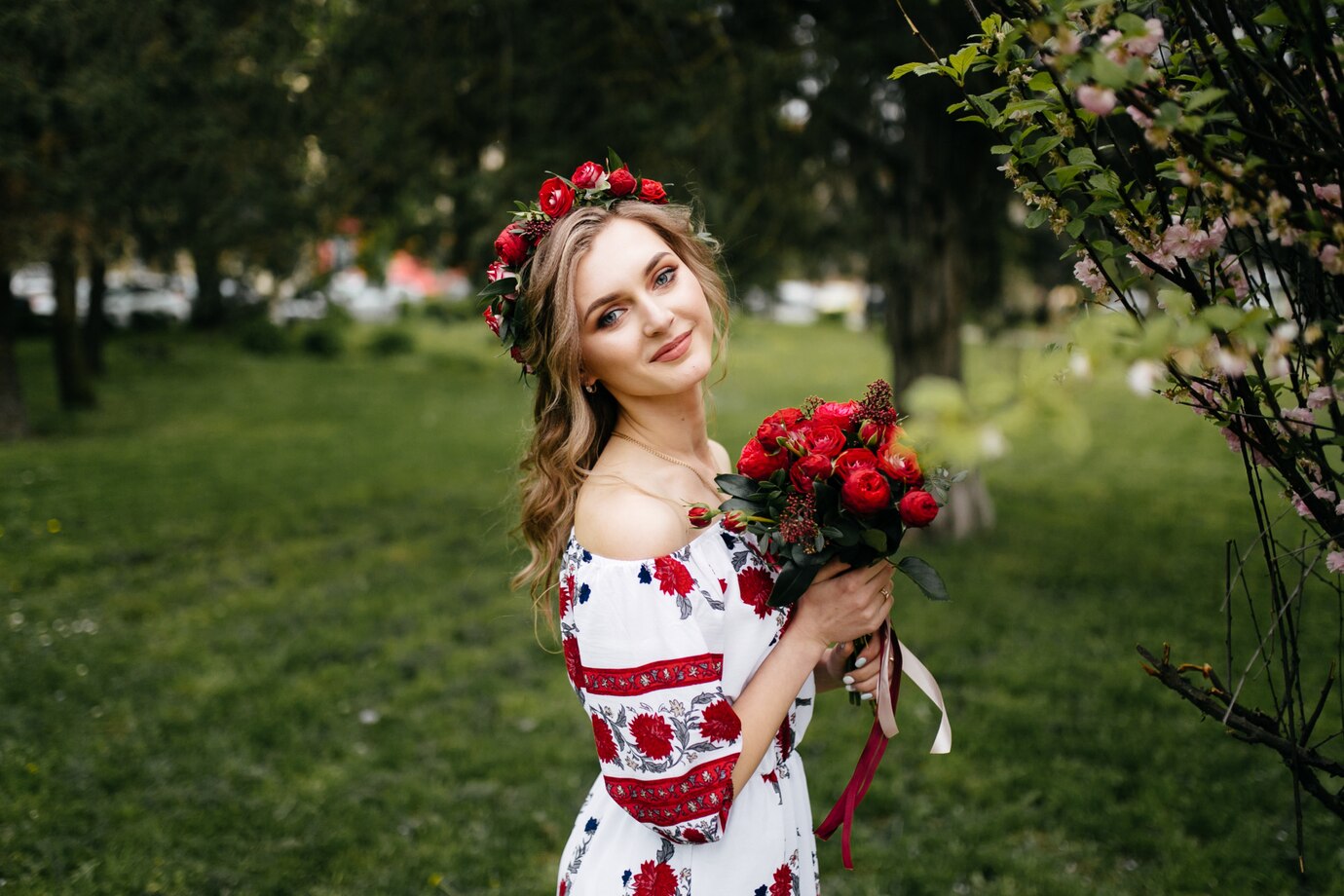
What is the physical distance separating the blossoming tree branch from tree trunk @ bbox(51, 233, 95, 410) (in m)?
12.4

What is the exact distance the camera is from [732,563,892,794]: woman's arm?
1.72m

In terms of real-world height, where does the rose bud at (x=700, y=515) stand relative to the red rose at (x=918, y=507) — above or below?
below

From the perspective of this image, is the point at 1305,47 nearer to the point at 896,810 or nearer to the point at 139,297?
the point at 896,810

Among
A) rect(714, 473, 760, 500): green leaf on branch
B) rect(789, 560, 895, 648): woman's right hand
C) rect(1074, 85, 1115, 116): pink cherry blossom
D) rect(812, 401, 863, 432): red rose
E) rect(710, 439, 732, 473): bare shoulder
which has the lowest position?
rect(789, 560, 895, 648): woman's right hand

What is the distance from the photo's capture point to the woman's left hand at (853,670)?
1982mm

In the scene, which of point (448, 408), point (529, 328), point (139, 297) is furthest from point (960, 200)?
point (139, 297)

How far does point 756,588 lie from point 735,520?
0.60 ft

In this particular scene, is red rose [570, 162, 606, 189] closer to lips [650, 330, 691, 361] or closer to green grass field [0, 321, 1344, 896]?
lips [650, 330, 691, 361]

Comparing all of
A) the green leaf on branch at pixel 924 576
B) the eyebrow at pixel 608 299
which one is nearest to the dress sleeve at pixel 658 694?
the green leaf on branch at pixel 924 576

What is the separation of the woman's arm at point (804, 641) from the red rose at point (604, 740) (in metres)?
0.22

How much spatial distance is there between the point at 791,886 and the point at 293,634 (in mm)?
4493

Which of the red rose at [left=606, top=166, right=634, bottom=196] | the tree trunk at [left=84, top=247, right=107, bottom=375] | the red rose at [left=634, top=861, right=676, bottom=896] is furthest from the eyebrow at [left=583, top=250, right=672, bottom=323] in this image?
the tree trunk at [left=84, top=247, right=107, bottom=375]

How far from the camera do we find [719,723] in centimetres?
161

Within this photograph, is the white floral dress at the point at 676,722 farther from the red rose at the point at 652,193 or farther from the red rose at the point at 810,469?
the red rose at the point at 652,193
